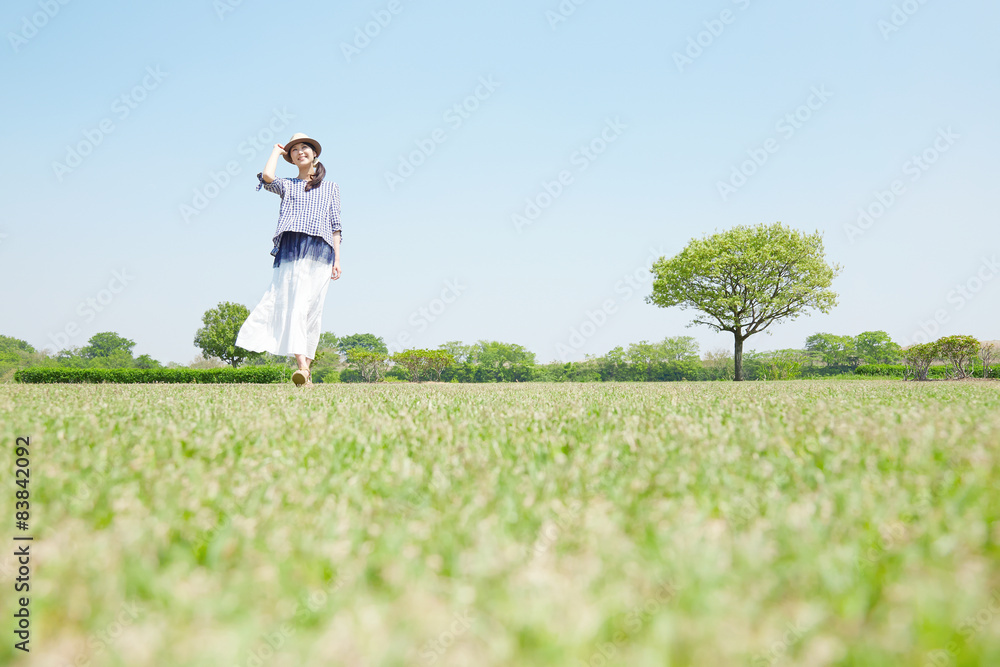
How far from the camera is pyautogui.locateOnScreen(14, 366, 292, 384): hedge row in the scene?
23453 mm

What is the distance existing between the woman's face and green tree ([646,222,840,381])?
25.0m

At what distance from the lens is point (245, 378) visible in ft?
78.6

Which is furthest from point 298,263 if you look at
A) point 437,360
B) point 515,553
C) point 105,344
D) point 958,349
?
point 105,344

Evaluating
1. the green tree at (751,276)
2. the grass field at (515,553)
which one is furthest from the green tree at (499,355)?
the grass field at (515,553)

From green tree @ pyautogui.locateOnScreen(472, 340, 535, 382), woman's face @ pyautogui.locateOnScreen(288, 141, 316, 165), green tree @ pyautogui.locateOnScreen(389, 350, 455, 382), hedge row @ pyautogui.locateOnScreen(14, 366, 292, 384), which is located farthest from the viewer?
green tree @ pyautogui.locateOnScreen(472, 340, 535, 382)

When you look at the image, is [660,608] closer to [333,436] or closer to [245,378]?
[333,436]

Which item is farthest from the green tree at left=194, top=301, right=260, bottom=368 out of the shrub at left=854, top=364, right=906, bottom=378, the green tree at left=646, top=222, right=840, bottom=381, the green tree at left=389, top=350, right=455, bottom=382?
the shrub at left=854, top=364, right=906, bottom=378

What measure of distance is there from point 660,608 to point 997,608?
75 centimetres

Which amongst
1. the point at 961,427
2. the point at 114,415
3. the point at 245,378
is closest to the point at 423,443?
the point at 114,415

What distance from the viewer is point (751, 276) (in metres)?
29.6

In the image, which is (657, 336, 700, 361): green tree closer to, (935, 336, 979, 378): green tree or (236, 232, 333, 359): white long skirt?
(935, 336, 979, 378): green tree

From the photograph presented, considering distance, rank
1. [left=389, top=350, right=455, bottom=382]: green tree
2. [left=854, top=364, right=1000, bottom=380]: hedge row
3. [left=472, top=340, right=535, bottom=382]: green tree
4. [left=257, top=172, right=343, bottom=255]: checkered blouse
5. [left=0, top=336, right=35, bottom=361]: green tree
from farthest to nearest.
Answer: [left=0, top=336, right=35, bottom=361]: green tree → [left=472, top=340, right=535, bottom=382]: green tree → [left=389, top=350, right=455, bottom=382]: green tree → [left=854, top=364, right=1000, bottom=380]: hedge row → [left=257, top=172, right=343, bottom=255]: checkered blouse

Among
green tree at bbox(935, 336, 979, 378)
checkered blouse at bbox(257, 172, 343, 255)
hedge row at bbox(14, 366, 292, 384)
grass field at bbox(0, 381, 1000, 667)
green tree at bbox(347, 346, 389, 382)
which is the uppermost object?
checkered blouse at bbox(257, 172, 343, 255)

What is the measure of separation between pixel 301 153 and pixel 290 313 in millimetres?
2550
